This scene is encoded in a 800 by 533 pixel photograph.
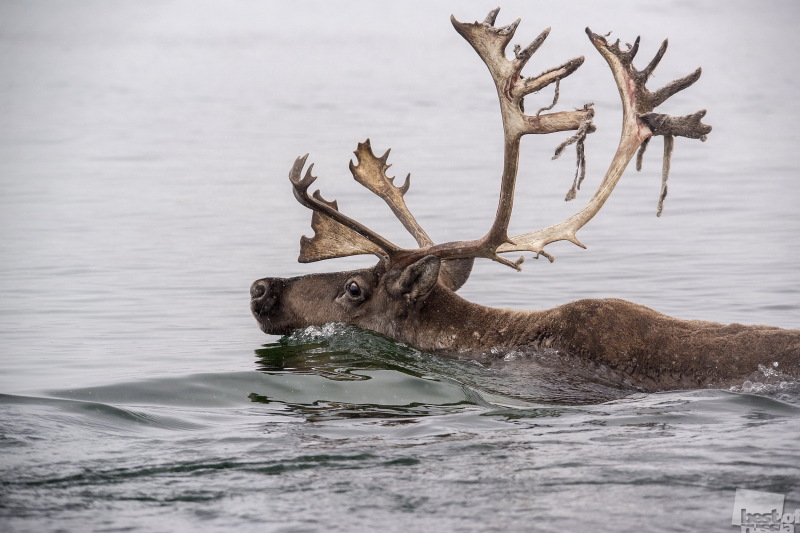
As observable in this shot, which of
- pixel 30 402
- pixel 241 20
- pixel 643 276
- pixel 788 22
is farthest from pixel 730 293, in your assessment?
pixel 241 20

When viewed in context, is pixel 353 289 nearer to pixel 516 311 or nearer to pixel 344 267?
pixel 516 311

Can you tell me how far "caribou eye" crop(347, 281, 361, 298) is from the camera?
797cm

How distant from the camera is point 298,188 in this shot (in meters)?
7.84

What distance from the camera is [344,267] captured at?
1171 cm

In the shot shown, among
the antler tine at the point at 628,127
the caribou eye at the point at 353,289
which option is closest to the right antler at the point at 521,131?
the antler tine at the point at 628,127

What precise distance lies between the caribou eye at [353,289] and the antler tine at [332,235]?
0.67ft

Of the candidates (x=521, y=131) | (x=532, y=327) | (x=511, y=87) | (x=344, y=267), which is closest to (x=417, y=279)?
(x=532, y=327)

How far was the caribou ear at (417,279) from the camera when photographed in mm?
7582

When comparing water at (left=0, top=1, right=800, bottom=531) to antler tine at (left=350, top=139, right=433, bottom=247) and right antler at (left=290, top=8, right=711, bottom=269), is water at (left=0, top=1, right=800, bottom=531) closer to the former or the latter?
right antler at (left=290, top=8, right=711, bottom=269)

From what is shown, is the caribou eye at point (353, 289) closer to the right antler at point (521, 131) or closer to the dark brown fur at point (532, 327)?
the dark brown fur at point (532, 327)

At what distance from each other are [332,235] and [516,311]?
129cm

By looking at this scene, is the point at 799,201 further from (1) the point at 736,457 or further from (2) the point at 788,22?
(2) the point at 788,22
